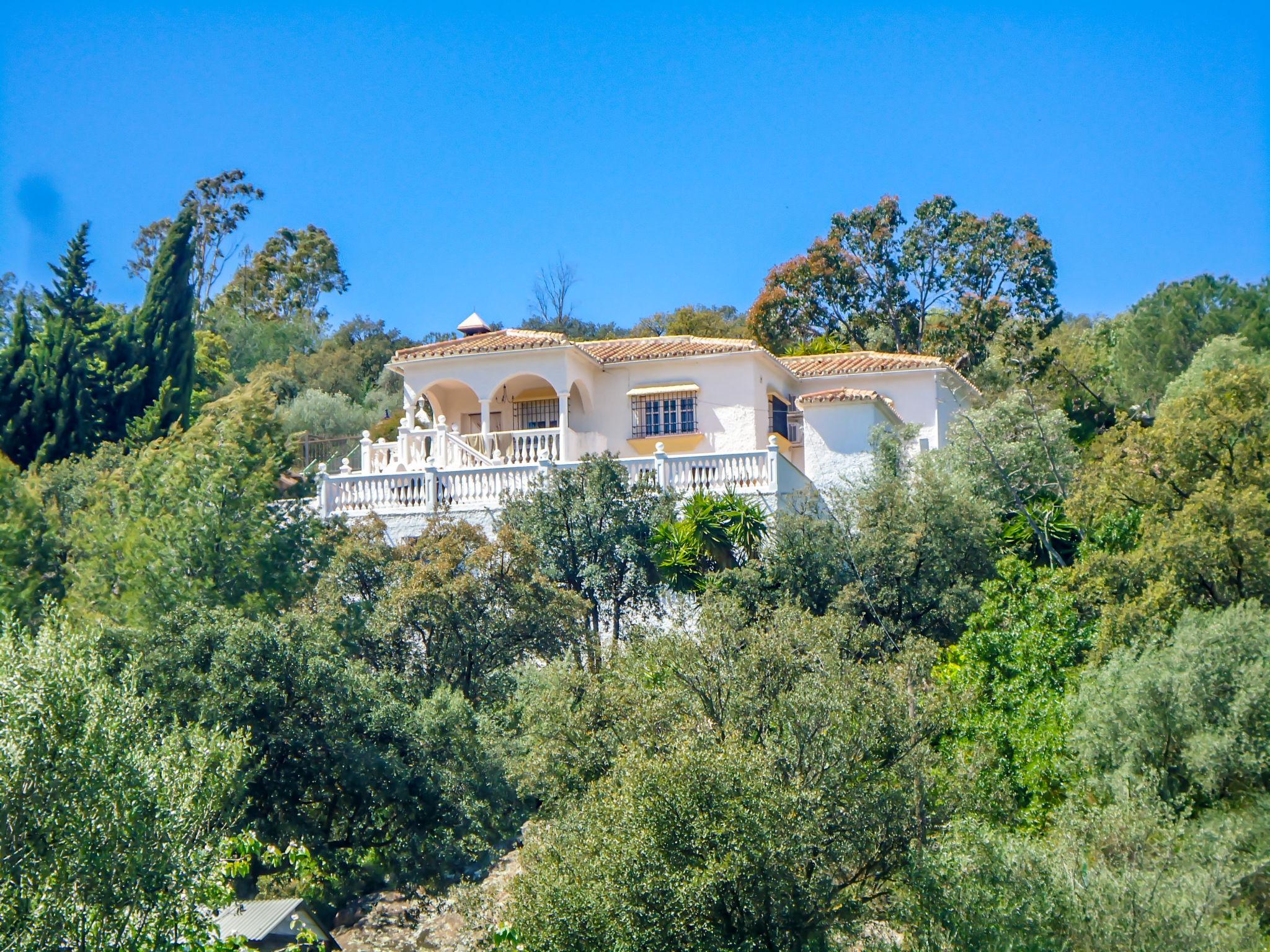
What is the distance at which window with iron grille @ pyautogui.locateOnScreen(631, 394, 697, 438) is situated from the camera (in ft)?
105

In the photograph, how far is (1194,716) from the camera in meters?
17.4

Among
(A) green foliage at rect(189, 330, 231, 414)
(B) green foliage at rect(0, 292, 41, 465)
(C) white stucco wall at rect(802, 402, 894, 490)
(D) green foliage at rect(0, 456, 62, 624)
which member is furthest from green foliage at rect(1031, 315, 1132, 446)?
(B) green foliage at rect(0, 292, 41, 465)

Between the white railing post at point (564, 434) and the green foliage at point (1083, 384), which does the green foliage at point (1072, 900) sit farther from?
the green foliage at point (1083, 384)

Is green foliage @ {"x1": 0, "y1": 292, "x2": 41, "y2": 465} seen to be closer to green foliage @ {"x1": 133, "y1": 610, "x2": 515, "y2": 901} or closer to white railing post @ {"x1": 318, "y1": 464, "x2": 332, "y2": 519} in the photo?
white railing post @ {"x1": 318, "y1": 464, "x2": 332, "y2": 519}

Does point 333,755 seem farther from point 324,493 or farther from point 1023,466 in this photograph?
point 1023,466

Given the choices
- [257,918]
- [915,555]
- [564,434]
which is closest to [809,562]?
[915,555]

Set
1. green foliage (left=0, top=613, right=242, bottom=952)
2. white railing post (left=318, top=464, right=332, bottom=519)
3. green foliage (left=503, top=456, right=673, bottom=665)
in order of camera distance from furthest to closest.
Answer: white railing post (left=318, top=464, right=332, bottom=519), green foliage (left=503, top=456, right=673, bottom=665), green foliage (left=0, top=613, right=242, bottom=952)

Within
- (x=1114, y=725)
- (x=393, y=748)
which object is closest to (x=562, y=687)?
(x=393, y=748)

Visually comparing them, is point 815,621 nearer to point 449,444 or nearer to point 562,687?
point 562,687

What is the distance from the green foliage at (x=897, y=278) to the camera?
135 ft

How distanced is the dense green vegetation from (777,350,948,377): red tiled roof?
4.13 meters

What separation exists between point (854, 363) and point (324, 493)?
41.4 feet

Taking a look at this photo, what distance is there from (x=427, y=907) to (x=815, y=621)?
20.4 ft

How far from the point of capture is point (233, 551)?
75.0ft
